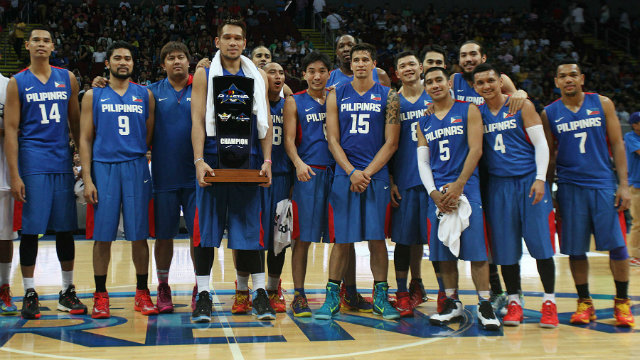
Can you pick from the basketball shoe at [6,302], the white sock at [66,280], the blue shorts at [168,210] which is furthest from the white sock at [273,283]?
the basketball shoe at [6,302]

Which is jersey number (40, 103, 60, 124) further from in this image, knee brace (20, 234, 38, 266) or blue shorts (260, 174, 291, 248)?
blue shorts (260, 174, 291, 248)

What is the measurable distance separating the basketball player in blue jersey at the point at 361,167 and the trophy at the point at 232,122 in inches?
27.1

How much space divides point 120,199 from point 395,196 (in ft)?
7.34

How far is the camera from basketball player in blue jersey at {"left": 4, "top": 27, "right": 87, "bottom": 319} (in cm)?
496

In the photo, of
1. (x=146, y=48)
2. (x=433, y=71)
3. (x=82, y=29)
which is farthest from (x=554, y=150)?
(x=82, y=29)

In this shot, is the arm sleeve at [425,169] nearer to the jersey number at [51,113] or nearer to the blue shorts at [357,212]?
the blue shorts at [357,212]

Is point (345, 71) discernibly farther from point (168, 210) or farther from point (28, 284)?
point (28, 284)

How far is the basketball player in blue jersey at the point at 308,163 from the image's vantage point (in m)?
5.05

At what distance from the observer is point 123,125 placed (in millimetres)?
5004

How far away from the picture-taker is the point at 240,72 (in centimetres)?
495

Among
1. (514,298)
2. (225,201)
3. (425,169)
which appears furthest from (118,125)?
(514,298)

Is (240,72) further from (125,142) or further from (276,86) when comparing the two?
(125,142)

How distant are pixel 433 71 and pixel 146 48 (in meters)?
13.2

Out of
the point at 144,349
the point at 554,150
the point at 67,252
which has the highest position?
the point at 554,150
